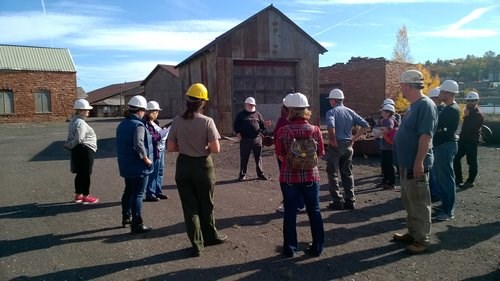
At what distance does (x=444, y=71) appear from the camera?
61156 millimetres

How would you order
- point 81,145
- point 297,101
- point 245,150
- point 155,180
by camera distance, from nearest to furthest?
1. point 297,101
2. point 81,145
3. point 155,180
4. point 245,150

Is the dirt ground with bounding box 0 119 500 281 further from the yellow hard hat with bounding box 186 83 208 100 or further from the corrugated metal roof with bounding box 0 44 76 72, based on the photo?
the corrugated metal roof with bounding box 0 44 76 72

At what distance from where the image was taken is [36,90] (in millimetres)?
31984

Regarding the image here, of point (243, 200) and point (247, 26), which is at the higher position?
point (247, 26)

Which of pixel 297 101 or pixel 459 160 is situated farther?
pixel 459 160

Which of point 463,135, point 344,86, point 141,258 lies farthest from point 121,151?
point 344,86

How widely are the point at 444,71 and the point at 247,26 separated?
56609 mm

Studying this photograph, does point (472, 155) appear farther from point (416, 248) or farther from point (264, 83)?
point (264, 83)

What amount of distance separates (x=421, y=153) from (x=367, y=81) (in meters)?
24.4

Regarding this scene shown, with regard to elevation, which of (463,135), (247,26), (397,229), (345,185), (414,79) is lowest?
(397,229)

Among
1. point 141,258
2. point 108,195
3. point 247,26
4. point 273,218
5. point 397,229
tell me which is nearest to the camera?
point 141,258

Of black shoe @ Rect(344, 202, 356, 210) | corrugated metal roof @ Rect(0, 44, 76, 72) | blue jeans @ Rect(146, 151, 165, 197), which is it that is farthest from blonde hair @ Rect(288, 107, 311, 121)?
corrugated metal roof @ Rect(0, 44, 76, 72)

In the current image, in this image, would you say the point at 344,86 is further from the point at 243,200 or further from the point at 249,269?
the point at 249,269

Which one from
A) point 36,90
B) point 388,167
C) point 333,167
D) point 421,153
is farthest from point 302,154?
point 36,90
